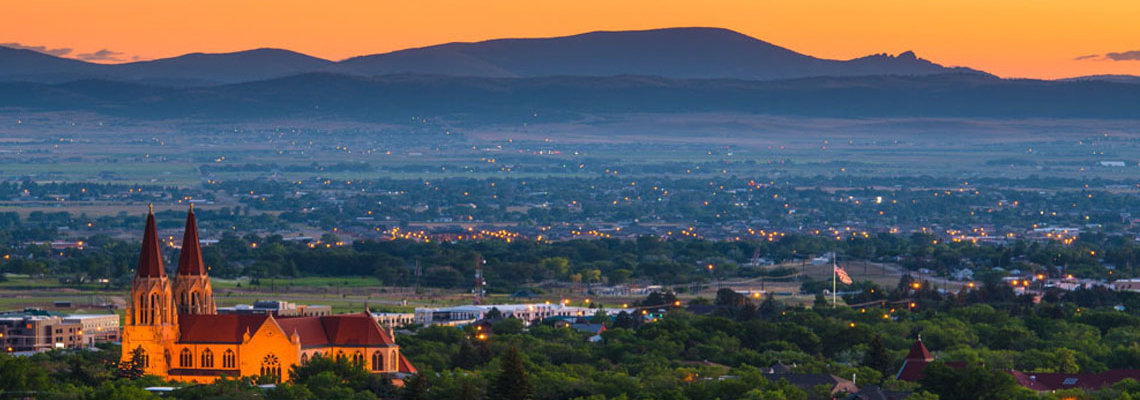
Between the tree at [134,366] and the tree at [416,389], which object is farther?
the tree at [134,366]

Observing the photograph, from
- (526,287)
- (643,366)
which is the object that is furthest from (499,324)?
(526,287)

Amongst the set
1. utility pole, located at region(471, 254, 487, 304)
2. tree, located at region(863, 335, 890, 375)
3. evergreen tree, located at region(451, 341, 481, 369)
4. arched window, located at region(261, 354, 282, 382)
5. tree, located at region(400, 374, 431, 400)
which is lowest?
utility pole, located at region(471, 254, 487, 304)

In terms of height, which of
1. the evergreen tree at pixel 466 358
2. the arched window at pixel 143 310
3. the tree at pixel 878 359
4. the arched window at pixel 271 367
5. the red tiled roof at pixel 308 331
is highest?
the arched window at pixel 143 310

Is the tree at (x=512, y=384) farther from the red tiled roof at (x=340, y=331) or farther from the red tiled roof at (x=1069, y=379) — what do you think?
the red tiled roof at (x=1069, y=379)

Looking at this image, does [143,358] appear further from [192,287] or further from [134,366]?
[192,287]

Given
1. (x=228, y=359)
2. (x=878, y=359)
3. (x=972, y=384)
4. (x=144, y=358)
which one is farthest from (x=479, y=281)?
(x=972, y=384)

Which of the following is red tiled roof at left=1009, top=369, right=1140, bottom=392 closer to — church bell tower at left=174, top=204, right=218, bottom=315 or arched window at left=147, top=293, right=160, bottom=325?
church bell tower at left=174, top=204, right=218, bottom=315

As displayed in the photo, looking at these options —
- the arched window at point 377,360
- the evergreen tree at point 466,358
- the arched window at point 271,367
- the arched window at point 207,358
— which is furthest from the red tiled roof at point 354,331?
the evergreen tree at point 466,358

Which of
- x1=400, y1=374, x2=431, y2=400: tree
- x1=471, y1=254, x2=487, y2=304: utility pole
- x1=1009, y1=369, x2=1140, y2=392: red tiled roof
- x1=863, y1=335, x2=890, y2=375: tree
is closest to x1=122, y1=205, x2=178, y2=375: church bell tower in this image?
x1=400, y1=374, x2=431, y2=400: tree
